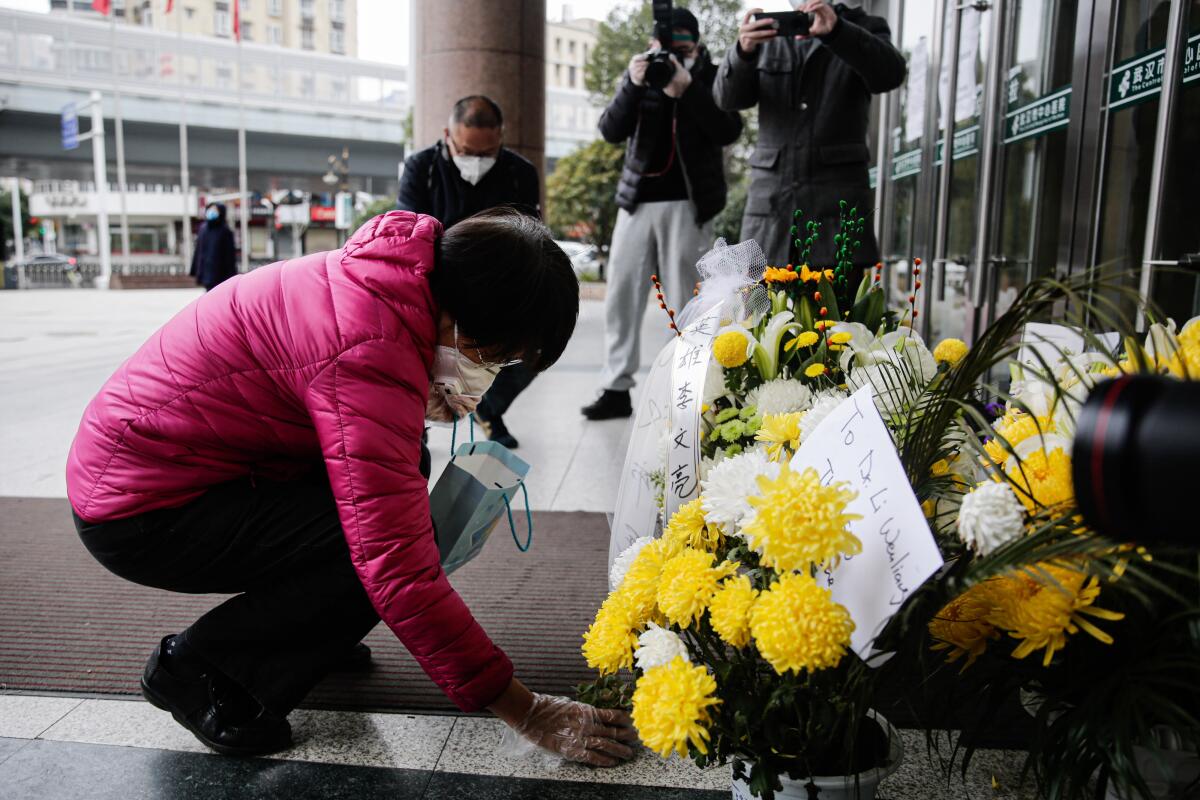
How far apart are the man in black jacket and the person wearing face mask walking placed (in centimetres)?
60

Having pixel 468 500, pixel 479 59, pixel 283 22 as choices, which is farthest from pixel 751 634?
pixel 283 22

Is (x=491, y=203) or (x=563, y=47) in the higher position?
(x=563, y=47)

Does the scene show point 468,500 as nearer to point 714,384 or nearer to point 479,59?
point 714,384

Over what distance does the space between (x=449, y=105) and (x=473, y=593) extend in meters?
4.67

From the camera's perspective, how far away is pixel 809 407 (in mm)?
1612

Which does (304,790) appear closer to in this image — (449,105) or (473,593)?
(473,593)

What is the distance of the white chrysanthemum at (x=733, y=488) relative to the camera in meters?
1.22

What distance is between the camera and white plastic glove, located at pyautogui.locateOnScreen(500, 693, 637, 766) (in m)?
1.64

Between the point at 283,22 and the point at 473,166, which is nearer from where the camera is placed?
the point at 473,166

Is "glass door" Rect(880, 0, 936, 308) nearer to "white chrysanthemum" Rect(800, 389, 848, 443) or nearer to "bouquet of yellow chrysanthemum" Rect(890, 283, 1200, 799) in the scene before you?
Answer: "white chrysanthemum" Rect(800, 389, 848, 443)

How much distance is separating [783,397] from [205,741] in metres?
1.23

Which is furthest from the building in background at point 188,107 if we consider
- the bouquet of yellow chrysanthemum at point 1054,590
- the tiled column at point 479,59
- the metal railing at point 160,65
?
the bouquet of yellow chrysanthemum at point 1054,590

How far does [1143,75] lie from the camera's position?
2.89 metres

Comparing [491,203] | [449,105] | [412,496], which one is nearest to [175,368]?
[412,496]
